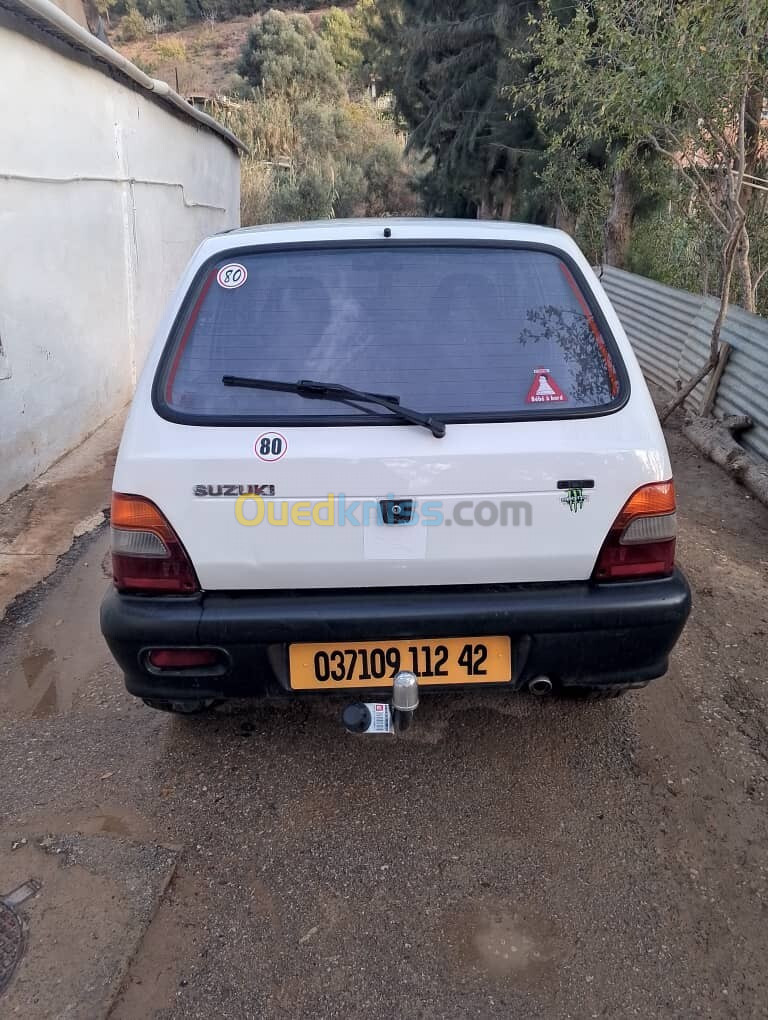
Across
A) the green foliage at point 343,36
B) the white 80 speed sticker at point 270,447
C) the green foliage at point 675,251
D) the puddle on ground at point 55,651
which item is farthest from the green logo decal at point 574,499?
the green foliage at point 343,36

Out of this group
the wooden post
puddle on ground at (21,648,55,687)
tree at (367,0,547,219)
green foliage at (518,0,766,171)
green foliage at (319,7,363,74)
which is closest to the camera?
puddle on ground at (21,648,55,687)

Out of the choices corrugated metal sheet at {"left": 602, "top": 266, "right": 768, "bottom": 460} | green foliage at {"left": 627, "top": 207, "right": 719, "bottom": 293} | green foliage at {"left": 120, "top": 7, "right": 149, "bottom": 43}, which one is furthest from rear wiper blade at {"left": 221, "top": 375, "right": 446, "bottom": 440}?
green foliage at {"left": 120, "top": 7, "right": 149, "bottom": 43}

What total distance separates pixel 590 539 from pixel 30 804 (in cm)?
203

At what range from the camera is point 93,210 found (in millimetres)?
7070

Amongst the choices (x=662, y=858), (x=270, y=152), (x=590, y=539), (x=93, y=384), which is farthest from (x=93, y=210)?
(x=270, y=152)

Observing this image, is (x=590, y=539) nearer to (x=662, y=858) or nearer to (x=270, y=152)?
(x=662, y=858)

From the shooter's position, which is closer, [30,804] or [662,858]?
[662,858]

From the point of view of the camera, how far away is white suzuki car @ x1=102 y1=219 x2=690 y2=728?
7.34 ft

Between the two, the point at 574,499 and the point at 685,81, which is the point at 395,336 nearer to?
the point at 574,499

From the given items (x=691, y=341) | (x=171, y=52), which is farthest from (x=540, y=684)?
(x=171, y=52)

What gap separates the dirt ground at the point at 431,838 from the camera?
1979 millimetres

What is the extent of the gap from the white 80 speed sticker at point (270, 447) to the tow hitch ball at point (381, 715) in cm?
74
